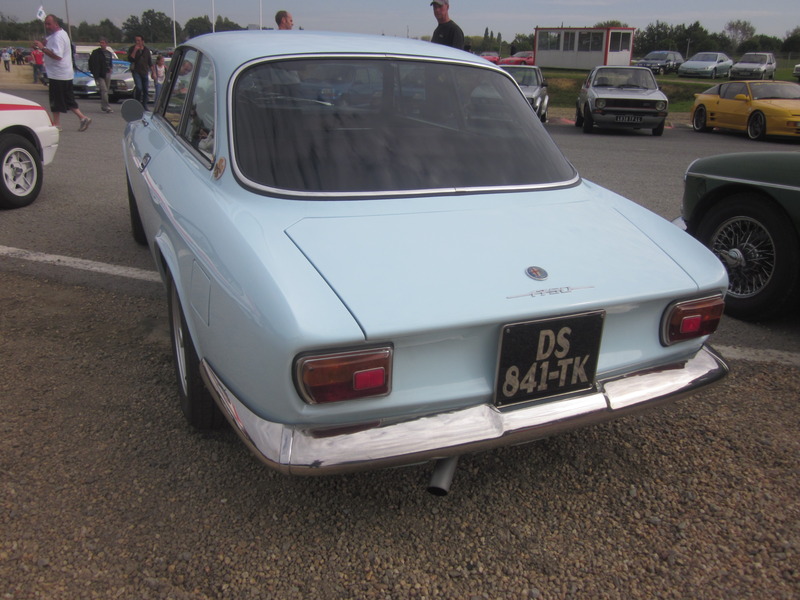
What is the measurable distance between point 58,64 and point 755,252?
963cm

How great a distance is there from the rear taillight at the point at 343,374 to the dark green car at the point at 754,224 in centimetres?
295

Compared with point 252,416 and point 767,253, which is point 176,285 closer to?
point 252,416

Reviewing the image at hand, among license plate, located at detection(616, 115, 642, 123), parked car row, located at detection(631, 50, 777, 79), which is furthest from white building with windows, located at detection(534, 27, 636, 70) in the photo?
A: license plate, located at detection(616, 115, 642, 123)

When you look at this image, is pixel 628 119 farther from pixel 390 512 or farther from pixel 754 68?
pixel 754 68

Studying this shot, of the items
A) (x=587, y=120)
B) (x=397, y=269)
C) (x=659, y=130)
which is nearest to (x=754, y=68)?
(x=659, y=130)

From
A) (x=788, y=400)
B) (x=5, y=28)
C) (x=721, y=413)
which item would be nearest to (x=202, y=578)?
(x=721, y=413)

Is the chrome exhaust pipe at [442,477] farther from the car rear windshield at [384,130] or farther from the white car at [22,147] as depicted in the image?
the white car at [22,147]

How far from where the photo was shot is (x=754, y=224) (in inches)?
159

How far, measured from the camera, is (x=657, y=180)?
870cm

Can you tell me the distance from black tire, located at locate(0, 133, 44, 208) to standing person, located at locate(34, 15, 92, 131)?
422 cm

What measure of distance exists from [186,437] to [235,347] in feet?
3.02

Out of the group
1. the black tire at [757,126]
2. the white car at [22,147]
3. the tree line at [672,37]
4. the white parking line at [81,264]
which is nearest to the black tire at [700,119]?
the black tire at [757,126]

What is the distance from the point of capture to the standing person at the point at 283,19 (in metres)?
8.97

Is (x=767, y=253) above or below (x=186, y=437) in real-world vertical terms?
above
